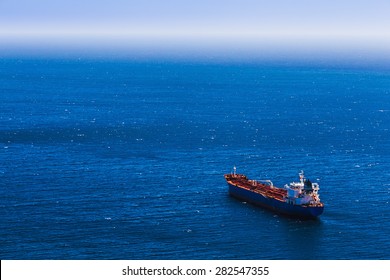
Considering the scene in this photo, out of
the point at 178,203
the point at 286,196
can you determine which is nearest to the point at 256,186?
the point at 286,196

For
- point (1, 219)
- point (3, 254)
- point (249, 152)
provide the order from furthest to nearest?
point (249, 152) < point (1, 219) < point (3, 254)

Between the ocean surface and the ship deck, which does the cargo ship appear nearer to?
the ship deck

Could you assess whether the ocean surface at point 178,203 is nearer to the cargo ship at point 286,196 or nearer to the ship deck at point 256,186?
the cargo ship at point 286,196

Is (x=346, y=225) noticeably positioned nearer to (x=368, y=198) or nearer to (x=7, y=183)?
(x=368, y=198)

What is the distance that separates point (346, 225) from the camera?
126 metres

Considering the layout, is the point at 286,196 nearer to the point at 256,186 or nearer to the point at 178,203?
the point at 256,186

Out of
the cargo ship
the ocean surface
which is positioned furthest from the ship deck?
the ocean surface

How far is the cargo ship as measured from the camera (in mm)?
131000

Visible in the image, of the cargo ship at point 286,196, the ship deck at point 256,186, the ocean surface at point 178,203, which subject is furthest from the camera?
the ship deck at point 256,186

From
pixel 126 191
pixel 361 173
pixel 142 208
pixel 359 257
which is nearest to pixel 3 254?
pixel 142 208

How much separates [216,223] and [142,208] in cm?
1563

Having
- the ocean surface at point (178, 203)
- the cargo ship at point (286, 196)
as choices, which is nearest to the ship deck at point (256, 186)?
the cargo ship at point (286, 196)

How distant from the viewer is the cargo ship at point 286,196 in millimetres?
131000

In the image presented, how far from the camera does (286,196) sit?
13625cm
